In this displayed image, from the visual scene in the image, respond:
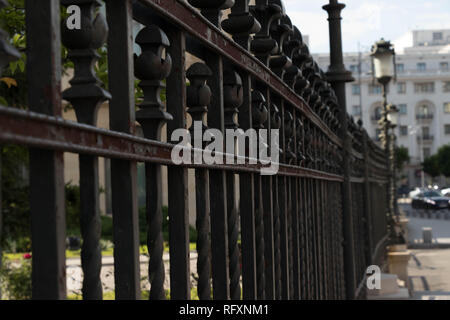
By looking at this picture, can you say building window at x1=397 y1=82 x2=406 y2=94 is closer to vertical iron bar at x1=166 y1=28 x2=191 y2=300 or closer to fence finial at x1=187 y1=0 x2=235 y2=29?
fence finial at x1=187 y1=0 x2=235 y2=29

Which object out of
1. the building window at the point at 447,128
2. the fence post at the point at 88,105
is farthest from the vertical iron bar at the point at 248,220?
the building window at the point at 447,128

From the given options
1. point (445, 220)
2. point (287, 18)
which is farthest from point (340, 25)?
point (445, 220)

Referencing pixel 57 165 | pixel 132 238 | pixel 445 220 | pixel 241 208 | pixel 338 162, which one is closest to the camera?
pixel 57 165

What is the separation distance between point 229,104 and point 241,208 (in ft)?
1.31

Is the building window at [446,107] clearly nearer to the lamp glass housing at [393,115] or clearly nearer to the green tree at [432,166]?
the green tree at [432,166]

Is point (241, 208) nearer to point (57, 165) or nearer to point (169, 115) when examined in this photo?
point (169, 115)

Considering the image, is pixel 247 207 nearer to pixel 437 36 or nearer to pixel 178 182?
pixel 178 182

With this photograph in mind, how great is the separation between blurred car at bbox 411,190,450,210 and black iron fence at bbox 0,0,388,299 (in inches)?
1862

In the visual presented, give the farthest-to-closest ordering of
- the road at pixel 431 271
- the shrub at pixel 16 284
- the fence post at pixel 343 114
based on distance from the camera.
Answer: the road at pixel 431 271 < the shrub at pixel 16 284 < the fence post at pixel 343 114

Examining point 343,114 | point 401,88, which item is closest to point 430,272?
point 343,114

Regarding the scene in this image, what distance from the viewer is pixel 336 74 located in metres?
6.25

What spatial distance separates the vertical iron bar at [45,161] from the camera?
1.12 meters

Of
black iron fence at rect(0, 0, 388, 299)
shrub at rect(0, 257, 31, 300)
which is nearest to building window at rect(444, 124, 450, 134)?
shrub at rect(0, 257, 31, 300)
